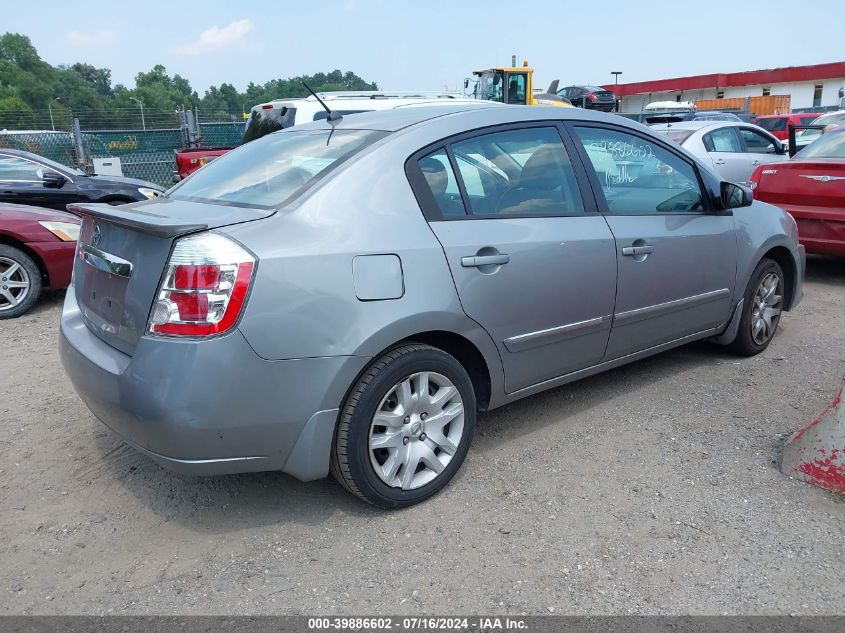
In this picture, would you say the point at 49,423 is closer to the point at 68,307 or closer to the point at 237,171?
the point at 68,307

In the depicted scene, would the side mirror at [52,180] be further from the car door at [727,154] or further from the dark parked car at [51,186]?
the car door at [727,154]

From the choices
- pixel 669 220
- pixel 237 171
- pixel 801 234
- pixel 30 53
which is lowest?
pixel 801 234

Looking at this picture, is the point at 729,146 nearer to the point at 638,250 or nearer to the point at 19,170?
the point at 638,250

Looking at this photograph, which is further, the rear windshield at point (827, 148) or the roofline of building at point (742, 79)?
the roofline of building at point (742, 79)

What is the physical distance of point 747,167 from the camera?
1012 centimetres

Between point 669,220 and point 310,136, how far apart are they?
2023mm

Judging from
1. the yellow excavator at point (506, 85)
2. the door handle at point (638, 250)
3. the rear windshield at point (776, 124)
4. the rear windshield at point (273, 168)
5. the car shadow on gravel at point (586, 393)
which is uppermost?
the yellow excavator at point (506, 85)

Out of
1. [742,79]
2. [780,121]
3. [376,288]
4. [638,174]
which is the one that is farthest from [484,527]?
[742,79]

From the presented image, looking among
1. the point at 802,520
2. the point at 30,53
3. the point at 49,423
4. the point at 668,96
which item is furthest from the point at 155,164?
the point at 30,53

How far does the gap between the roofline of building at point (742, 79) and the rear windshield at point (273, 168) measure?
176ft

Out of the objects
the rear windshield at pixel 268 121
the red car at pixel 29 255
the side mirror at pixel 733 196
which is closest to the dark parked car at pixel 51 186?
the rear windshield at pixel 268 121

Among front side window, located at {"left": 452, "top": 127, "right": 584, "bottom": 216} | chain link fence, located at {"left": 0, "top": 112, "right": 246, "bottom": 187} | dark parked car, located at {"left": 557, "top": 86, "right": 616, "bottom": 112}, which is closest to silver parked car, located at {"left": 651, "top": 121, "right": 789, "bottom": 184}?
front side window, located at {"left": 452, "top": 127, "right": 584, "bottom": 216}

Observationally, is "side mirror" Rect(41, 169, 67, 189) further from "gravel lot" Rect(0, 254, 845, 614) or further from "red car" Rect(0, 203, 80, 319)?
"gravel lot" Rect(0, 254, 845, 614)

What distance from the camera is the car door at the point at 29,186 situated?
26.6 feet
